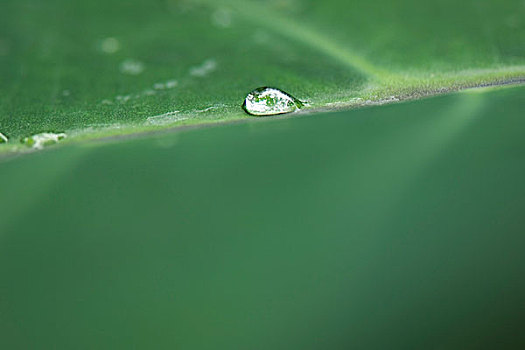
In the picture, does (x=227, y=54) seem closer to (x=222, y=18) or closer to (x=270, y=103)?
(x=222, y=18)

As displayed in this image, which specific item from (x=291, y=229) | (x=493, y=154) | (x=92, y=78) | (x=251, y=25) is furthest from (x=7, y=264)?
(x=251, y=25)

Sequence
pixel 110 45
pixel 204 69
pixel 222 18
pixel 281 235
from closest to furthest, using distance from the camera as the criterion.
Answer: pixel 281 235, pixel 204 69, pixel 110 45, pixel 222 18

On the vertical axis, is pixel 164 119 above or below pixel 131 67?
below

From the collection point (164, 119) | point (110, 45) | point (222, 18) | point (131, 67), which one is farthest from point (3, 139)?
point (222, 18)

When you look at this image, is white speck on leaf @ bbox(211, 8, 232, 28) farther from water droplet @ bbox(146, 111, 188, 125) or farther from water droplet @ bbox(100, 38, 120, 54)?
water droplet @ bbox(146, 111, 188, 125)

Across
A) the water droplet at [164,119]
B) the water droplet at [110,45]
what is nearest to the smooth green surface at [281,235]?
the water droplet at [164,119]

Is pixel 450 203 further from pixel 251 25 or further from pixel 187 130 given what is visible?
pixel 251 25

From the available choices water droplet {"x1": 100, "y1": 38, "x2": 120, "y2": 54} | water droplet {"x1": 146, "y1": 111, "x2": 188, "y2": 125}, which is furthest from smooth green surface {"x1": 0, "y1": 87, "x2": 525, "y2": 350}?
water droplet {"x1": 100, "y1": 38, "x2": 120, "y2": 54}
